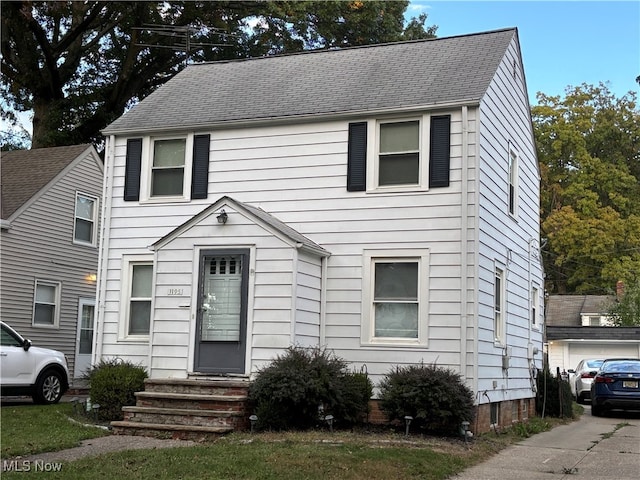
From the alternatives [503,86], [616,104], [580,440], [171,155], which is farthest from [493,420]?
[616,104]

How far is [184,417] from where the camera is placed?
38.8ft

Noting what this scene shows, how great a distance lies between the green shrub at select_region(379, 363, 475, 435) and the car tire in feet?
23.5

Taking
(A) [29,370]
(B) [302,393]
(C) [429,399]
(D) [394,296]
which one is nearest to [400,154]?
(D) [394,296]

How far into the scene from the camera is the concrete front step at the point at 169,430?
1127cm

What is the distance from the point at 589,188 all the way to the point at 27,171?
106 ft

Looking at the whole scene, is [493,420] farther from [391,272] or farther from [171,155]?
[171,155]

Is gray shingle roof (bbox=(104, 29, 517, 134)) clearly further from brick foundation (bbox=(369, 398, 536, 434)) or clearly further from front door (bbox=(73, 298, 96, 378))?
front door (bbox=(73, 298, 96, 378))

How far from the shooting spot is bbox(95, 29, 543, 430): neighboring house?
12664 mm

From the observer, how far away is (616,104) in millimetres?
47062

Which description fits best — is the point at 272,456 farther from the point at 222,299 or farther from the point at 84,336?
the point at 84,336

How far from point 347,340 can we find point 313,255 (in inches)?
60.9

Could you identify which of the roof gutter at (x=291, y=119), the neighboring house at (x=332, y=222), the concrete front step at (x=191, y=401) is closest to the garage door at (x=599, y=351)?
the neighboring house at (x=332, y=222)

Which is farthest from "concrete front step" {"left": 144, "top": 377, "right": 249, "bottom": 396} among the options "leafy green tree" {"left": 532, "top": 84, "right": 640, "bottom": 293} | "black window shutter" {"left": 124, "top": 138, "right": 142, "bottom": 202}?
"leafy green tree" {"left": 532, "top": 84, "right": 640, "bottom": 293}

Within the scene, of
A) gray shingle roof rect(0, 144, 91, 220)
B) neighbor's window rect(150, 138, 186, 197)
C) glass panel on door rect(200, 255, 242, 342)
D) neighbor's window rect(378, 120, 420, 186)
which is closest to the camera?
glass panel on door rect(200, 255, 242, 342)
